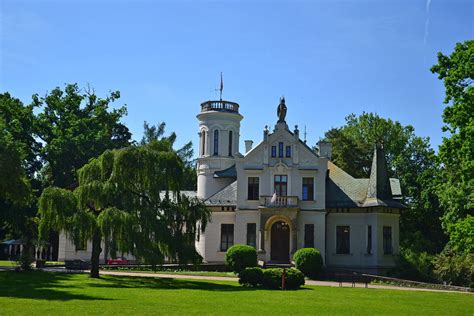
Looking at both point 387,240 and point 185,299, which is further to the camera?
point 387,240

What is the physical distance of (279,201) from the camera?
40.3 meters

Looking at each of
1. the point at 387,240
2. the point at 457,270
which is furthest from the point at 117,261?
the point at 457,270

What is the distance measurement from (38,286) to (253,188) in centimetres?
2012

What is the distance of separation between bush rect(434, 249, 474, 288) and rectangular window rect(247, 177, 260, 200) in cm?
1264

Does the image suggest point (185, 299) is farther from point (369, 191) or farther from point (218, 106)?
point (218, 106)

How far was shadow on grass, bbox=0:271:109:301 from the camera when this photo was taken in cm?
2003

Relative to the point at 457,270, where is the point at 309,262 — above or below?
above

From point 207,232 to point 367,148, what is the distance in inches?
807

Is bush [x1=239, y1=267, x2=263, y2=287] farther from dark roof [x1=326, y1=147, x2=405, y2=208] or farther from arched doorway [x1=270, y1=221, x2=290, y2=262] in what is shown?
dark roof [x1=326, y1=147, x2=405, y2=208]

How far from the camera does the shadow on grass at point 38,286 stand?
65.7ft

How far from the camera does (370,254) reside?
4031 cm

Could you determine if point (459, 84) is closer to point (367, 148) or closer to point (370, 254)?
point (370, 254)

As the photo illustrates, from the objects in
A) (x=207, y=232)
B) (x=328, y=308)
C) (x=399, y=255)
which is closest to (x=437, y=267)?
(x=399, y=255)

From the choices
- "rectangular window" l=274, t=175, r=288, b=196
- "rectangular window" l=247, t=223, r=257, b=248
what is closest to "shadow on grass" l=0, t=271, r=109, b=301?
"rectangular window" l=247, t=223, r=257, b=248
